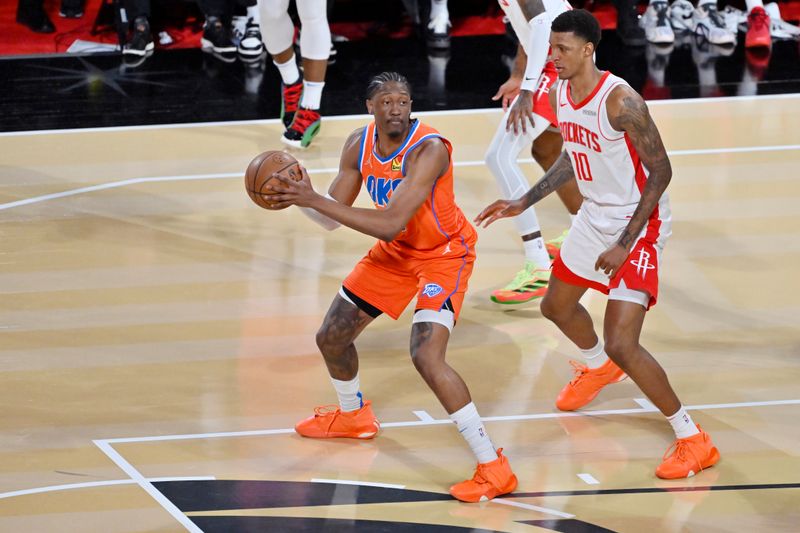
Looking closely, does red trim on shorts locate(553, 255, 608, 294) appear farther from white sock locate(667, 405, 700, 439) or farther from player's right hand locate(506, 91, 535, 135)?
player's right hand locate(506, 91, 535, 135)

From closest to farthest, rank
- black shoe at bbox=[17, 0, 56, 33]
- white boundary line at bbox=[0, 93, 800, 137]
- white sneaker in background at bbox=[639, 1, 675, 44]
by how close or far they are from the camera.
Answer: white boundary line at bbox=[0, 93, 800, 137]
white sneaker in background at bbox=[639, 1, 675, 44]
black shoe at bbox=[17, 0, 56, 33]

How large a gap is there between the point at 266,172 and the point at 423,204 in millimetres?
667

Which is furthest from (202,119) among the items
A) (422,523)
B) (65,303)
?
(422,523)

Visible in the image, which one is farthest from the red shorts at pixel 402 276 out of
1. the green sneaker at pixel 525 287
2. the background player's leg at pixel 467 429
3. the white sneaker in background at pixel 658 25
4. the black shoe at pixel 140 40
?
the white sneaker in background at pixel 658 25

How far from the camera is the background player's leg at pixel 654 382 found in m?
4.71

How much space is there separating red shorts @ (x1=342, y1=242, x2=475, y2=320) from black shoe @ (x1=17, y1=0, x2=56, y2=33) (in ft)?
23.8

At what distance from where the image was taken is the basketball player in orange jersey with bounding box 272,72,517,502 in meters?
4.64

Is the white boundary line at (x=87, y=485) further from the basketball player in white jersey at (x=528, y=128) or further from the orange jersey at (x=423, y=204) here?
the basketball player in white jersey at (x=528, y=128)

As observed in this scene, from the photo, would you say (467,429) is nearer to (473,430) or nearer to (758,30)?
(473,430)

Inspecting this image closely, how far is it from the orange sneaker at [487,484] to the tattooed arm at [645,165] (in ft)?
2.81

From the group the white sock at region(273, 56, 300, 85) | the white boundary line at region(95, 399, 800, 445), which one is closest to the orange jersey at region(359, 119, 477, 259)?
the white boundary line at region(95, 399, 800, 445)

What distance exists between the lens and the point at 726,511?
4.48m

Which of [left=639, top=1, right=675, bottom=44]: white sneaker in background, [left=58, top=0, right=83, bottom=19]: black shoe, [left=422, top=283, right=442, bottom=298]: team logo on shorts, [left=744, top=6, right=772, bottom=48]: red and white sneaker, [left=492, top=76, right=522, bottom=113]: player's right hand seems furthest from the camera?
[left=58, top=0, right=83, bottom=19]: black shoe

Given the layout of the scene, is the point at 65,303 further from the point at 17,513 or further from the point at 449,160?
the point at 449,160
